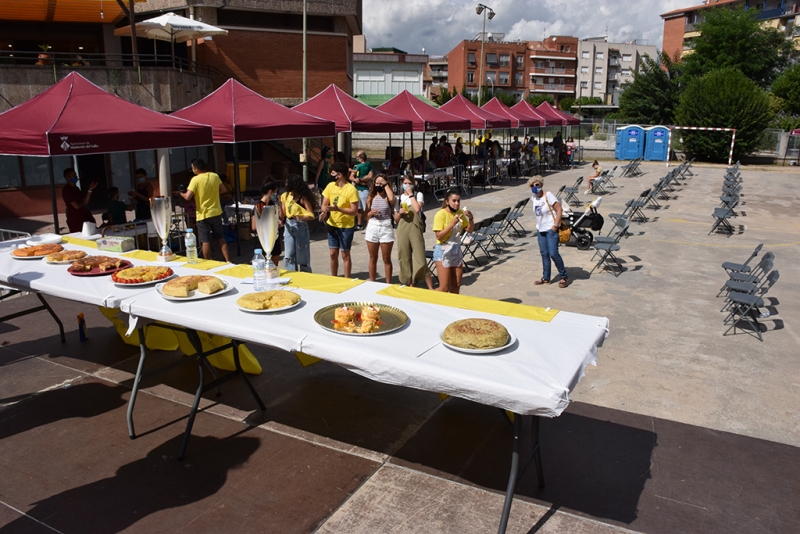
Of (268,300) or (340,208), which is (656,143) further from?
(268,300)

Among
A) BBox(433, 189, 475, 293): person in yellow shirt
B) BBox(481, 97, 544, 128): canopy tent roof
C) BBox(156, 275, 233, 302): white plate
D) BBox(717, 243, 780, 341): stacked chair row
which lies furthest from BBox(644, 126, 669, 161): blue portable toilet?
BBox(156, 275, 233, 302): white plate

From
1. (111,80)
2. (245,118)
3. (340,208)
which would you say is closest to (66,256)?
(340,208)

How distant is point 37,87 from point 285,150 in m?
11.1

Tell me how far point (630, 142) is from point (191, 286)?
31.3m

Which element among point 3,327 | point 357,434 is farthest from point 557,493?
point 3,327

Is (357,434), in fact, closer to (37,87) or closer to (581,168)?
(37,87)

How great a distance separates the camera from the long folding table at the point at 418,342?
3.26 meters

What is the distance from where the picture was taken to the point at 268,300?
4.35 meters

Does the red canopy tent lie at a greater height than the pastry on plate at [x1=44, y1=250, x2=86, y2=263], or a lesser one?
greater

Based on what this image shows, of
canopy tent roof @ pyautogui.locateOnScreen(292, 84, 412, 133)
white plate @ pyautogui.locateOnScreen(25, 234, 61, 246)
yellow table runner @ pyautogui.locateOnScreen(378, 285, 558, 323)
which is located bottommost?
yellow table runner @ pyautogui.locateOnScreen(378, 285, 558, 323)

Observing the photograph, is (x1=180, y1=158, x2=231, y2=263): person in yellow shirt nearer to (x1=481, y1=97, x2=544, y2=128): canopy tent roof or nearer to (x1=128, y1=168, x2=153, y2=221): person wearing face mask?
(x1=128, y1=168, x2=153, y2=221): person wearing face mask

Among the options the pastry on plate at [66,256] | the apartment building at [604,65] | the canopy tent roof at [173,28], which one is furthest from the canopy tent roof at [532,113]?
the apartment building at [604,65]

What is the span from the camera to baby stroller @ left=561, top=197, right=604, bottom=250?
11992 millimetres

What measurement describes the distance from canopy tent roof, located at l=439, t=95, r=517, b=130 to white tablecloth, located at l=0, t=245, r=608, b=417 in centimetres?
1607
